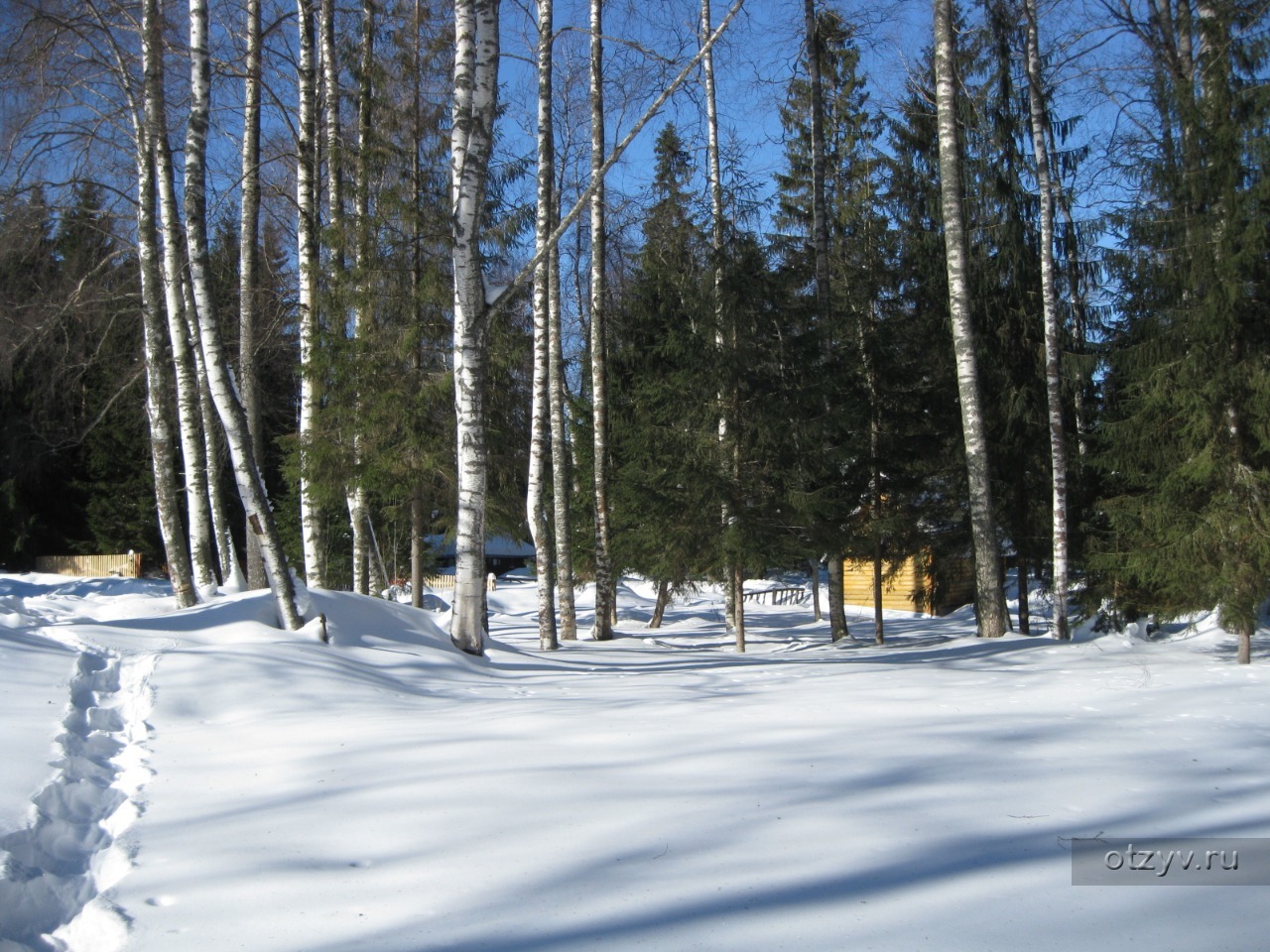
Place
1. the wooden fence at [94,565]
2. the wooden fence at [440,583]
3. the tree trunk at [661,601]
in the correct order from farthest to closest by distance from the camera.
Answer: the wooden fence at [440,583] → the wooden fence at [94,565] → the tree trunk at [661,601]

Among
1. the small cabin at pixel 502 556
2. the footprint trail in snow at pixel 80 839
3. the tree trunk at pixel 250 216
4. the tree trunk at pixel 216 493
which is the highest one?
the tree trunk at pixel 250 216

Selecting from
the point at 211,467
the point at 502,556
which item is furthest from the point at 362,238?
the point at 502,556

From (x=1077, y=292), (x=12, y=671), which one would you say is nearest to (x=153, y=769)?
(x=12, y=671)

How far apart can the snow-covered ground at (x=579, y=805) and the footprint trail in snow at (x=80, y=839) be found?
0.01 m

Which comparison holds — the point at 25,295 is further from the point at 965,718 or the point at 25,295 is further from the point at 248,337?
the point at 965,718

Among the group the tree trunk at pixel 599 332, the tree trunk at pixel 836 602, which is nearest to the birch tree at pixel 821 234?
the tree trunk at pixel 836 602

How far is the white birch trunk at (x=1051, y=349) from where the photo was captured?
1292 cm

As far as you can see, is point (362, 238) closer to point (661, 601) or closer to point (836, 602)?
point (836, 602)

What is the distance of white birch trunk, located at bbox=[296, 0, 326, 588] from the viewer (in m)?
12.4

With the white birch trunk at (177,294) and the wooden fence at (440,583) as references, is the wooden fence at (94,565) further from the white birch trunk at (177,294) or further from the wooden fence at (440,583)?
the white birch trunk at (177,294)

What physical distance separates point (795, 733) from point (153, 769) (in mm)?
3265

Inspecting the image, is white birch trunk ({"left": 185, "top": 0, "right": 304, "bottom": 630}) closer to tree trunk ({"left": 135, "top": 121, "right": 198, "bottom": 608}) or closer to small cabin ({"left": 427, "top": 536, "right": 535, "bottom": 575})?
tree trunk ({"left": 135, "top": 121, "right": 198, "bottom": 608})

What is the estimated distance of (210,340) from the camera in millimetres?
8570

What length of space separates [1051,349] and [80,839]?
1303 cm
